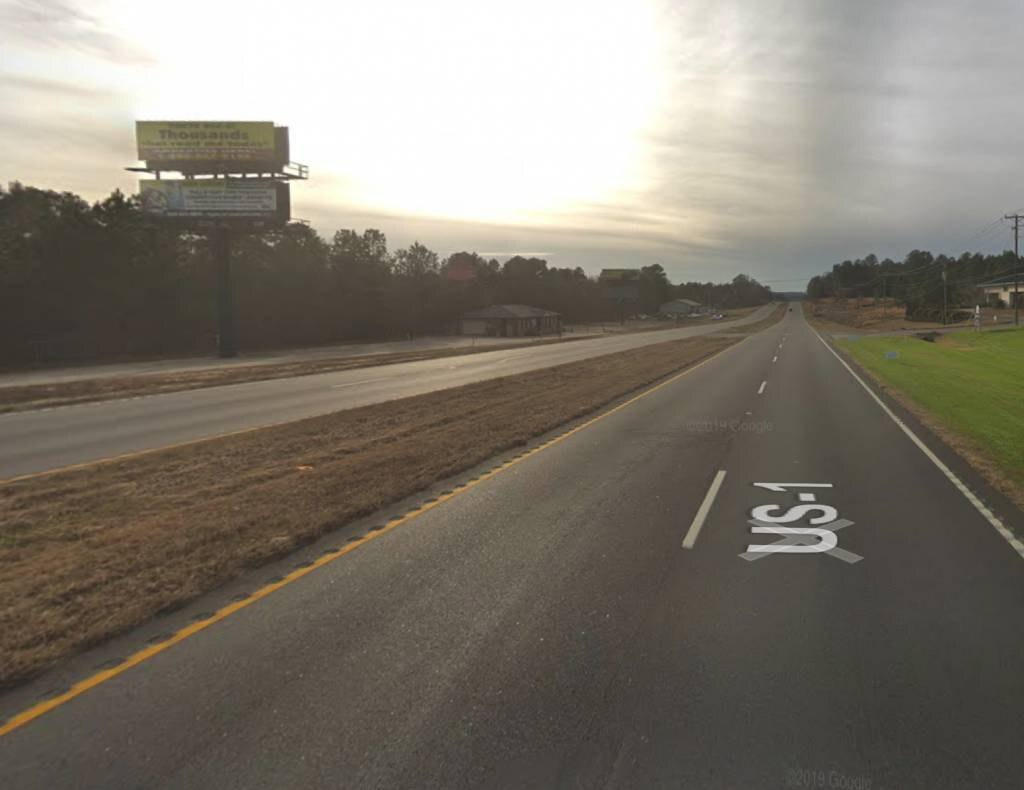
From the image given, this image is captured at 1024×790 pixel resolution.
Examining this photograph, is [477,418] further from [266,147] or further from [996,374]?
[266,147]

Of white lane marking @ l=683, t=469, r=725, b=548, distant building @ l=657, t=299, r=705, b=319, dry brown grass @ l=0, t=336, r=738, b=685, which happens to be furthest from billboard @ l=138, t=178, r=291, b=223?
distant building @ l=657, t=299, r=705, b=319

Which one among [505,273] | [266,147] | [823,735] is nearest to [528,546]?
[823,735]

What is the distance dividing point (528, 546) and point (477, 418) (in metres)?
9.02

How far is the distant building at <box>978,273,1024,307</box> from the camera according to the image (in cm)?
12188

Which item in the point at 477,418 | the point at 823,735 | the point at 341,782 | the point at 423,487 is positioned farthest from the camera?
the point at 477,418

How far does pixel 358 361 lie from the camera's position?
38.2m

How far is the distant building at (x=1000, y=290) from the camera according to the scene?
400 ft

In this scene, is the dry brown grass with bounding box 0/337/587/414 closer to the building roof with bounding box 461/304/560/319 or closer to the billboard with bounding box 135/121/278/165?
the billboard with bounding box 135/121/278/165

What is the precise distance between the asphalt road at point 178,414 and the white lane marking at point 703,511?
10159 mm

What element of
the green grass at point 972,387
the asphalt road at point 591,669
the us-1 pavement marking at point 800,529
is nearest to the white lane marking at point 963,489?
the asphalt road at point 591,669

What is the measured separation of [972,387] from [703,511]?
65.6ft

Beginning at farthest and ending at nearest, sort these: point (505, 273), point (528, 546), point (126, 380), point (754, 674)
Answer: point (505, 273) → point (126, 380) → point (528, 546) → point (754, 674)

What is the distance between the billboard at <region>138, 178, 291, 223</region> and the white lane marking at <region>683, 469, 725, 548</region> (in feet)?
155

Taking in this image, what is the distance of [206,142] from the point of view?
4994 cm
